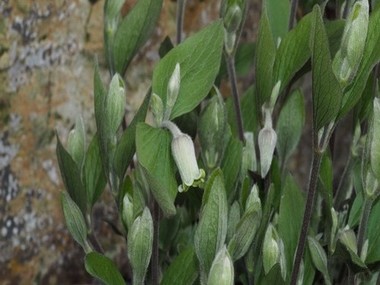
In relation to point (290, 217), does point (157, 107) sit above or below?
above

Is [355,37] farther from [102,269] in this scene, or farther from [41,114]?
[41,114]

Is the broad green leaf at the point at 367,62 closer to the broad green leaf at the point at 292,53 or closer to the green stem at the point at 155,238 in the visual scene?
the broad green leaf at the point at 292,53

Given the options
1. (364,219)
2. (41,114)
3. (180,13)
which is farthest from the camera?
(41,114)

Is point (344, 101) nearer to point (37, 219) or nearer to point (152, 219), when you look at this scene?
point (152, 219)

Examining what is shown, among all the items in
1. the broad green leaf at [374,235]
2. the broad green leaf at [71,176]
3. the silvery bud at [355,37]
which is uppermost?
the silvery bud at [355,37]

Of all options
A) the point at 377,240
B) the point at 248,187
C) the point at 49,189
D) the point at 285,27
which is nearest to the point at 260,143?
the point at 248,187

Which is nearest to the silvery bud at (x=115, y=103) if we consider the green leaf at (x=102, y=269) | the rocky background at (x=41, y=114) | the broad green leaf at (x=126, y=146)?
the broad green leaf at (x=126, y=146)

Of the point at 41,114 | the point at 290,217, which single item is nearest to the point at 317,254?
the point at 290,217
